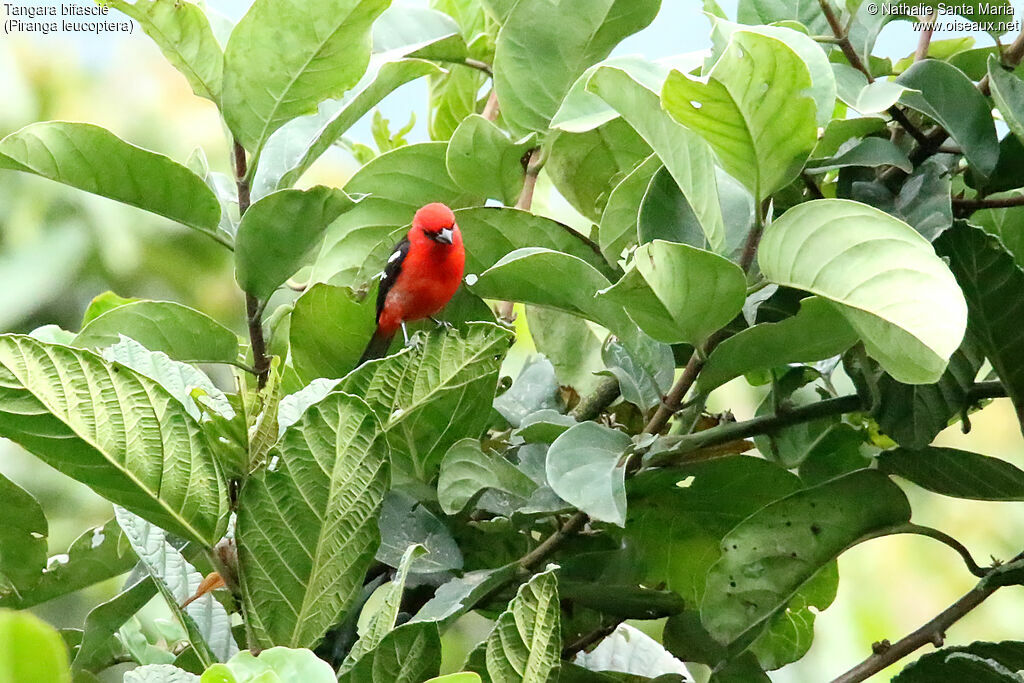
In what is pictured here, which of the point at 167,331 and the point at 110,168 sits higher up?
the point at 110,168

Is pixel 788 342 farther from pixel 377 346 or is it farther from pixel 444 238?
pixel 444 238

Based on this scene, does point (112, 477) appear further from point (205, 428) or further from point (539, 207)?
point (539, 207)

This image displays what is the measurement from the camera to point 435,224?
141 centimetres

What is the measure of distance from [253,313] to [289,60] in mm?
248

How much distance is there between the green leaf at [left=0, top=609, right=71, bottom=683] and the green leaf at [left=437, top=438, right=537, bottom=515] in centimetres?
45

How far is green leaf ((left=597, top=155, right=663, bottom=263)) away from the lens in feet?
2.93

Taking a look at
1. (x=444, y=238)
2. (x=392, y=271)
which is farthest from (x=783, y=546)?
(x=392, y=271)

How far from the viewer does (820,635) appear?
8.55ft

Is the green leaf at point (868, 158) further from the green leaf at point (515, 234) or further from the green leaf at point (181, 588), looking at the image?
the green leaf at point (181, 588)

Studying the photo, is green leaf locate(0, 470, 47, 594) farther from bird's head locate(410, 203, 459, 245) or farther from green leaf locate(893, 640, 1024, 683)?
green leaf locate(893, 640, 1024, 683)

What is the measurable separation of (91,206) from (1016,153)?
4.26 m

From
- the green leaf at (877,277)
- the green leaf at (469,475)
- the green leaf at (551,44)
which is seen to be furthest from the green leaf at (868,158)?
the green leaf at (469,475)

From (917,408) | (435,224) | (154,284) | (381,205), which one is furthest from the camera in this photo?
(154,284)

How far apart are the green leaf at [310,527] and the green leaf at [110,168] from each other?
14.2 inches
